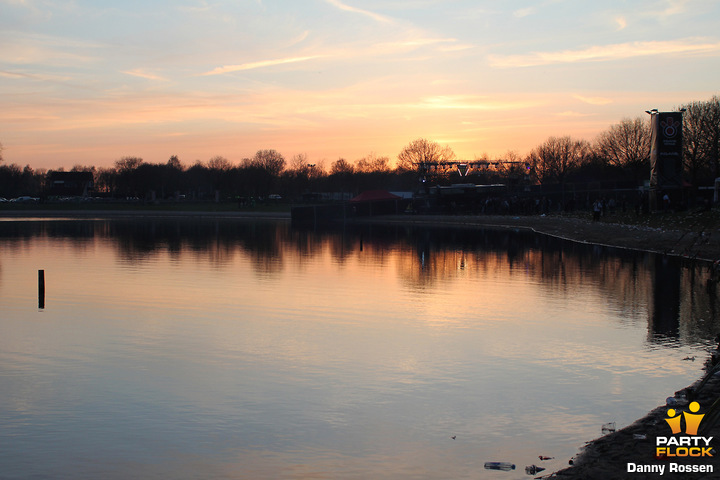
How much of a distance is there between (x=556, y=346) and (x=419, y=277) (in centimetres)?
1254

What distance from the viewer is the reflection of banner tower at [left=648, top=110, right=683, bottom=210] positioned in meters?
51.5

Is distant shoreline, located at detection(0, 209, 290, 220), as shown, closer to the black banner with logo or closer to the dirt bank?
the dirt bank

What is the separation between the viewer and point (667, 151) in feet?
170

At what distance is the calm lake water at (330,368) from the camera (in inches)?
366

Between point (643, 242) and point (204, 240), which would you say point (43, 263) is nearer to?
point (204, 240)

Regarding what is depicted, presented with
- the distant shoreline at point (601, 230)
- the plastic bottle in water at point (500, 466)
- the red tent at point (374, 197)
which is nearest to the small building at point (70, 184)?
the distant shoreline at point (601, 230)

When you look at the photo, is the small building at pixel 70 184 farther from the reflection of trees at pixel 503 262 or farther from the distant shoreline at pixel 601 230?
the reflection of trees at pixel 503 262

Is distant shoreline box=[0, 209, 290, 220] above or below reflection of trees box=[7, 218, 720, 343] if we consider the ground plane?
above

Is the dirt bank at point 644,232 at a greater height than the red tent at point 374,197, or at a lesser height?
lesser

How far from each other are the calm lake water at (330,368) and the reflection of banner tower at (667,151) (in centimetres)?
2651

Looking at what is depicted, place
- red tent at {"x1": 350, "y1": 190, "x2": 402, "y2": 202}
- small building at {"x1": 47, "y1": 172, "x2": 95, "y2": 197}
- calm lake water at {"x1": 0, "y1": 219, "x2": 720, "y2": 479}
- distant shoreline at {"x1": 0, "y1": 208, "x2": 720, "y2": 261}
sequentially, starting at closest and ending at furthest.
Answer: calm lake water at {"x1": 0, "y1": 219, "x2": 720, "y2": 479}, distant shoreline at {"x1": 0, "y1": 208, "x2": 720, "y2": 261}, red tent at {"x1": 350, "y1": 190, "x2": 402, "y2": 202}, small building at {"x1": 47, "y1": 172, "x2": 95, "y2": 197}

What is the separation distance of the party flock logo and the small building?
196 meters

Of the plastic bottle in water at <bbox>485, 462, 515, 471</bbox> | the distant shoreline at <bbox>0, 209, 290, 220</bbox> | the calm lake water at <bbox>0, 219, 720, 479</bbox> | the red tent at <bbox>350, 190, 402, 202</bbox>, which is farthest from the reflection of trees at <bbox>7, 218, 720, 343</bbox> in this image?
the distant shoreline at <bbox>0, 209, 290, 220</bbox>

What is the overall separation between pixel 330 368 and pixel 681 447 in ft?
21.1
